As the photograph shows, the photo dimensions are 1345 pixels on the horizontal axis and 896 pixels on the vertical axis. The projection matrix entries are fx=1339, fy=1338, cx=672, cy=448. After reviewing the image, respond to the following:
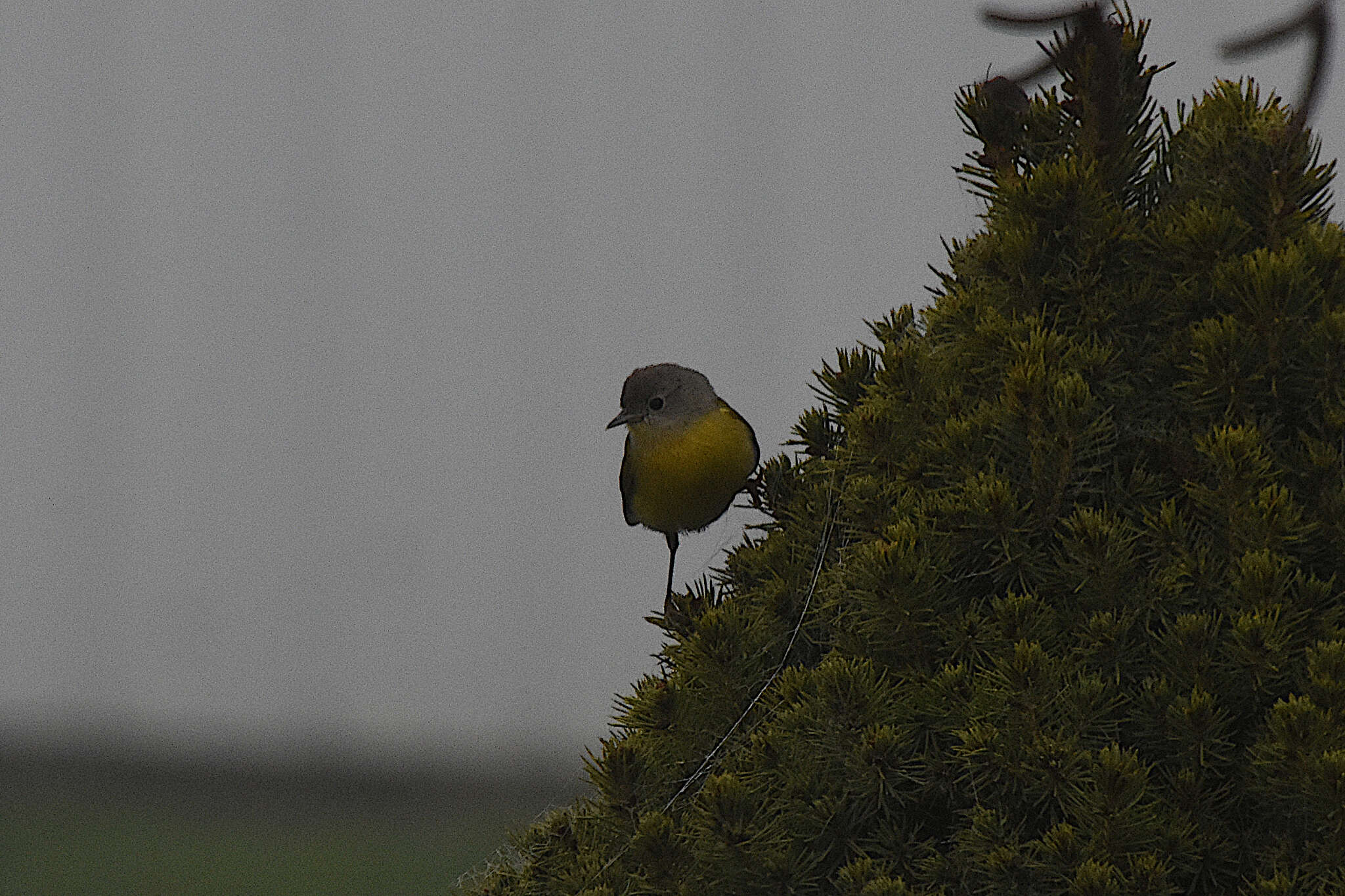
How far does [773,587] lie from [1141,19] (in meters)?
1.01

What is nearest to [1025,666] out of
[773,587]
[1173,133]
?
[773,587]

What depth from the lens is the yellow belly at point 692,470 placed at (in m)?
3.95

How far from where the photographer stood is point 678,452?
3988 millimetres

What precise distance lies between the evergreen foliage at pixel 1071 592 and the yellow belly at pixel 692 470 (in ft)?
6.42

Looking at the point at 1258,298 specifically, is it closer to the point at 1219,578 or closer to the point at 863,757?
the point at 1219,578

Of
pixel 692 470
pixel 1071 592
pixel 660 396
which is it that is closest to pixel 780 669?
pixel 1071 592

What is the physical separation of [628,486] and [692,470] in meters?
0.35

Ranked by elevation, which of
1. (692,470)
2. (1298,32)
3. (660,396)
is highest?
(660,396)

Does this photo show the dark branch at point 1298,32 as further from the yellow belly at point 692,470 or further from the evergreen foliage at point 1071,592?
the yellow belly at point 692,470

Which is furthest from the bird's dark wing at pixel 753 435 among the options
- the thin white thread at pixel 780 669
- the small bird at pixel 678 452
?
the thin white thread at pixel 780 669

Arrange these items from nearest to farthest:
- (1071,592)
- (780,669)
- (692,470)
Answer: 1. (1071,592)
2. (780,669)
3. (692,470)

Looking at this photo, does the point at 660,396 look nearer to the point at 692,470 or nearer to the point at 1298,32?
the point at 692,470

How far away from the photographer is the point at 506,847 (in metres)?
2.28

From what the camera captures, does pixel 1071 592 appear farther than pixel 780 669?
No
